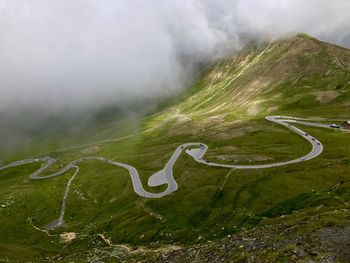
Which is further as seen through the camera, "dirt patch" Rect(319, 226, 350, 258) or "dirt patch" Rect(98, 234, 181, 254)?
"dirt patch" Rect(98, 234, 181, 254)

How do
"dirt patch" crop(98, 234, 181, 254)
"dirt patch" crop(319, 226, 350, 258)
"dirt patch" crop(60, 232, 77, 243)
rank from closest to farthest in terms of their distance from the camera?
"dirt patch" crop(319, 226, 350, 258)
"dirt patch" crop(98, 234, 181, 254)
"dirt patch" crop(60, 232, 77, 243)

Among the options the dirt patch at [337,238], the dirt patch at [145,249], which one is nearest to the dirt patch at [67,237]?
the dirt patch at [145,249]

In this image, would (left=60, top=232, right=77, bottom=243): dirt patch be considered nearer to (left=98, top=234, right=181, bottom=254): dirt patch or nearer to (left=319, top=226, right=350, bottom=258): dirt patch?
(left=98, top=234, right=181, bottom=254): dirt patch

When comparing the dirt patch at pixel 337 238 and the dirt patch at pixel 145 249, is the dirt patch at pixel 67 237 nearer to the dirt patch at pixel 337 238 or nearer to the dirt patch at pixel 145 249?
the dirt patch at pixel 145 249

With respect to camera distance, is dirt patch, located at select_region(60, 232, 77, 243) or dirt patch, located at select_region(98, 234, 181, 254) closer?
dirt patch, located at select_region(98, 234, 181, 254)

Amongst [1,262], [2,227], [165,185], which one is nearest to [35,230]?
[2,227]

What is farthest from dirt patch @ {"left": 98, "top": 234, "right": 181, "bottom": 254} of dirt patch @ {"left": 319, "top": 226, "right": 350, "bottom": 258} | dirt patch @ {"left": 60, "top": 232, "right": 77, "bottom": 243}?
dirt patch @ {"left": 319, "top": 226, "right": 350, "bottom": 258}

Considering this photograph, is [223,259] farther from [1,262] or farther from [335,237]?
[1,262]

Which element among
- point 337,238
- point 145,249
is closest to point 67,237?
point 145,249

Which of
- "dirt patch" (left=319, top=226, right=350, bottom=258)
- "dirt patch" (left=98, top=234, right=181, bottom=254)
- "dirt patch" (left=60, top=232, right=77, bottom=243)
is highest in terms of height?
"dirt patch" (left=319, top=226, right=350, bottom=258)

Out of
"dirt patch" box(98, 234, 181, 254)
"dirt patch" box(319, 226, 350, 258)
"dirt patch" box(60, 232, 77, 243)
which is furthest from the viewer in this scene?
"dirt patch" box(60, 232, 77, 243)

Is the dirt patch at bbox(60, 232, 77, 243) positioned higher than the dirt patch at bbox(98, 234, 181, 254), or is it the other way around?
the dirt patch at bbox(98, 234, 181, 254)
